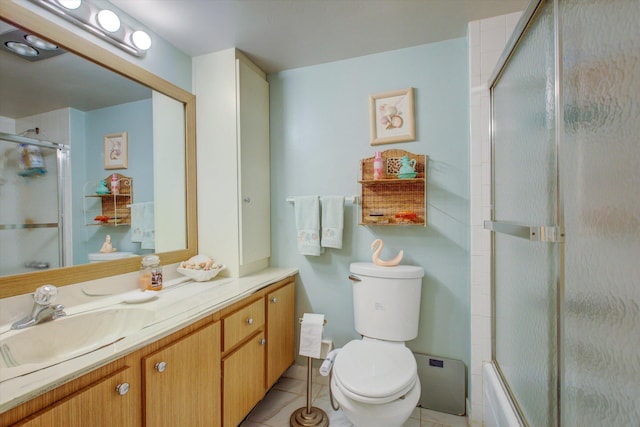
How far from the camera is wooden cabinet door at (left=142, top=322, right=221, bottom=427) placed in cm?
91

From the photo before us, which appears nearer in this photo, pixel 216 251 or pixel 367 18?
pixel 367 18

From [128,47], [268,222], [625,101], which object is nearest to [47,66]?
[128,47]

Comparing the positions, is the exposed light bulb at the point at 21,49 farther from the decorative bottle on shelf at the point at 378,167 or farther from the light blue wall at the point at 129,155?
the decorative bottle on shelf at the point at 378,167

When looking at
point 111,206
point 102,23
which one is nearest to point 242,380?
point 111,206

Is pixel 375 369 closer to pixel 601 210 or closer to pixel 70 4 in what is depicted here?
pixel 601 210

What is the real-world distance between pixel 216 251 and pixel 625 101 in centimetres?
185

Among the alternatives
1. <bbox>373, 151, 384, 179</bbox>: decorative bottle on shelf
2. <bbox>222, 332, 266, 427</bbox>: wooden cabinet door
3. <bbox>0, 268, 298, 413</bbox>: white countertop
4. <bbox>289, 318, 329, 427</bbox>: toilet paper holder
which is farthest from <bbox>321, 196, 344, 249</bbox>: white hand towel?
<bbox>289, 318, 329, 427</bbox>: toilet paper holder

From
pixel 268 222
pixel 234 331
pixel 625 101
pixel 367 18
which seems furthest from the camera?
pixel 268 222

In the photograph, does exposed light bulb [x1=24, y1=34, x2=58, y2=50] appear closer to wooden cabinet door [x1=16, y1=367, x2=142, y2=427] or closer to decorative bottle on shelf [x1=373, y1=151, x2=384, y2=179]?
wooden cabinet door [x1=16, y1=367, x2=142, y2=427]

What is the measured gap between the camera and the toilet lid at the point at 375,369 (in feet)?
3.71

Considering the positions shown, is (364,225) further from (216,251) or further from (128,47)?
(128,47)

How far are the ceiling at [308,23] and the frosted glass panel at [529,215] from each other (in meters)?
0.53

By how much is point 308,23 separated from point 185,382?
1.84 m

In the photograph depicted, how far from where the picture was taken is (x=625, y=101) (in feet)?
1.76
